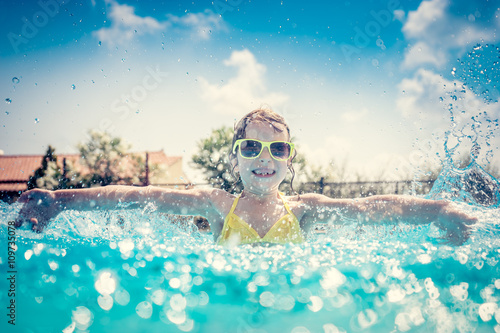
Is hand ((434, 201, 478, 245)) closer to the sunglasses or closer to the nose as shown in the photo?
the sunglasses

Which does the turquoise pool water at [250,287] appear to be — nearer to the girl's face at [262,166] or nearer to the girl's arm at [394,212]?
the girl's arm at [394,212]

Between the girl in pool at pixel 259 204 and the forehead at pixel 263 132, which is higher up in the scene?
the forehead at pixel 263 132

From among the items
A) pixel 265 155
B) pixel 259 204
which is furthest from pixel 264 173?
pixel 259 204

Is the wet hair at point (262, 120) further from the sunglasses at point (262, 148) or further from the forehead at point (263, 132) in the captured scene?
the sunglasses at point (262, 148)

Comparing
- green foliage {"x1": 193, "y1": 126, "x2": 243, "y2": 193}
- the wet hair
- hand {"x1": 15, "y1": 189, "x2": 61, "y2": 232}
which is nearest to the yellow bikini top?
the wet hair

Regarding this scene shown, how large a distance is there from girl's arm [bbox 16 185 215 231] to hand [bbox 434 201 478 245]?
6.54ft

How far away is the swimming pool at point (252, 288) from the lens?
1.54m

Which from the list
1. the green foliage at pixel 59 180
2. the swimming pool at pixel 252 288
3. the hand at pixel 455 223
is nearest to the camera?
the swimming pool at pixel 252 288

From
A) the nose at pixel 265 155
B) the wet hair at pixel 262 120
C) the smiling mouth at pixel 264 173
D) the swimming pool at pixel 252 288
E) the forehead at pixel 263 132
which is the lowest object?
the swimming pool at pixel 252 288

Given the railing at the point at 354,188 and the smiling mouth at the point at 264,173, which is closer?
the smiling mouth at the point at 264,173

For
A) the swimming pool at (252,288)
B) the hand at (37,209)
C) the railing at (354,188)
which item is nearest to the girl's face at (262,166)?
the swimming pool at (252,288)

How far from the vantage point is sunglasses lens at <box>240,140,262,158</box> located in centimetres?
304

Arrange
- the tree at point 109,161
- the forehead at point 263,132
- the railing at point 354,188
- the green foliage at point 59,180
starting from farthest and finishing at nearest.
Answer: the tree at point 109,161 < the green foliage at point 59,180 < the railing at point 354,188 < the forehead at point 263,132

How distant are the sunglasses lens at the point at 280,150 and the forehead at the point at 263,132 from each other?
96 millimetres
